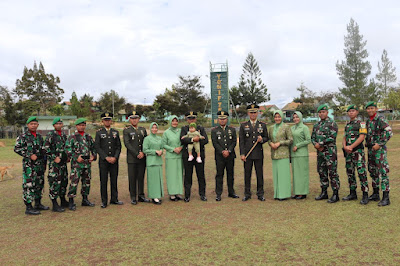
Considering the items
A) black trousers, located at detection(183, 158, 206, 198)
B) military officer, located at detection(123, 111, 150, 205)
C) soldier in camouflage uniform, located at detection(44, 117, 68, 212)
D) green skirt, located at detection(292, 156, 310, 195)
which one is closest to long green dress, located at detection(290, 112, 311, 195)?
green skirt, located at detection(292, 156, 310, 195)

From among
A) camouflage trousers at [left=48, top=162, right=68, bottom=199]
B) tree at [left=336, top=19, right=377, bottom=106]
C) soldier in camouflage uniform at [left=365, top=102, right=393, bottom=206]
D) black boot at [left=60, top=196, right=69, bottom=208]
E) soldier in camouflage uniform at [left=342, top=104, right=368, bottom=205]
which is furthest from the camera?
tree at [left=336, top=19, right=377, bottom=106]

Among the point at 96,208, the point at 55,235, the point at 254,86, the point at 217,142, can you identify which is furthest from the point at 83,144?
the point at 254,86

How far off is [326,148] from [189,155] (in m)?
2.50

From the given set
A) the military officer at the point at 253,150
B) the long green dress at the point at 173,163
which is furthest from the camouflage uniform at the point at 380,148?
the long green dress at the point at 173,163

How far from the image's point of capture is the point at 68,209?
5.47 m

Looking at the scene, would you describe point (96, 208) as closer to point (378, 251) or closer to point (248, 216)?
point (248, 216)

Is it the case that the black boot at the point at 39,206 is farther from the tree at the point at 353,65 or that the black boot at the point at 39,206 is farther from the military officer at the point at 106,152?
the tree at the point at 353,65

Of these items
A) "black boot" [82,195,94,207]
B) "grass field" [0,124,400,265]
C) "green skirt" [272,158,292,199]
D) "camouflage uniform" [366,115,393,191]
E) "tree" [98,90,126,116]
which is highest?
"tree" [98,90,126,116]

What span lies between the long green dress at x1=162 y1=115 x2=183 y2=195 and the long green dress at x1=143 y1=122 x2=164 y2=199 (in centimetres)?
17

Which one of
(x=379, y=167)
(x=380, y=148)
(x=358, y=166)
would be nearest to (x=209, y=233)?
(x=358, y=166)

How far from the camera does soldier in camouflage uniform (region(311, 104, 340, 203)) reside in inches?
213

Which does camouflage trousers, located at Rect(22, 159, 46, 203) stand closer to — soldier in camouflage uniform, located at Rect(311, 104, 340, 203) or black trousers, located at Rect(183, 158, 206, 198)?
black trousers, located at Rect(183, 158, 206, 198)

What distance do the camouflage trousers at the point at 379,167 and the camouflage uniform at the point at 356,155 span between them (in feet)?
0.43

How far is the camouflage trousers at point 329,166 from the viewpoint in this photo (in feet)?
17.7
